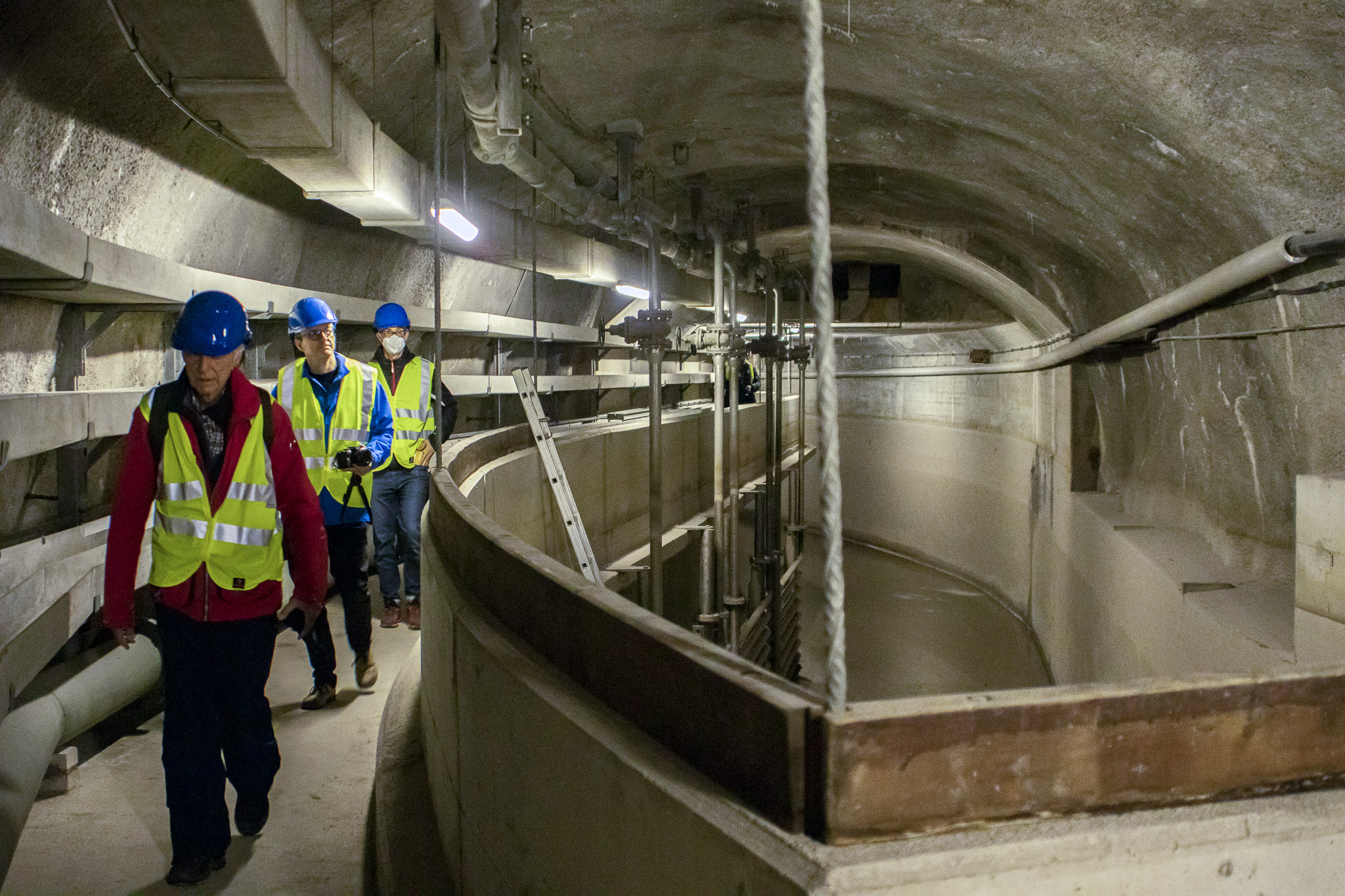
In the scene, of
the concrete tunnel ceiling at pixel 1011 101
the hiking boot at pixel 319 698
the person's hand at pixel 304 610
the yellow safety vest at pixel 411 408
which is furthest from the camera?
the yellow safety vest at pixel 411 408

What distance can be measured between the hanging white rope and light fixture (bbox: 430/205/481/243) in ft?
14.1

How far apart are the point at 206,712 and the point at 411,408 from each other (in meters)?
2.75

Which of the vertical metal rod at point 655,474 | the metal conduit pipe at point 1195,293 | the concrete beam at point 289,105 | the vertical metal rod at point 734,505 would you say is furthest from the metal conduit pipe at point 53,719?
the vertical metal rod at point 734,505

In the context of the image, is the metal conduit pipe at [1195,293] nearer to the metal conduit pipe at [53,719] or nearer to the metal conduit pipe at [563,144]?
the metal conduit pipe at [563,144]

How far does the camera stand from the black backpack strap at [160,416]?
284cm

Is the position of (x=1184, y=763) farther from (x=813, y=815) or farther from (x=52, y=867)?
(x=52, y=867)

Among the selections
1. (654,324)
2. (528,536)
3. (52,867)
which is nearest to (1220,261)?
(654,324)

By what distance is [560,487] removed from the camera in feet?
21.0

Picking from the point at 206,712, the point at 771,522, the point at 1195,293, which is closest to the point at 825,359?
the point at 206,712

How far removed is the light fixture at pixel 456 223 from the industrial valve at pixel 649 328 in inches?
51.0

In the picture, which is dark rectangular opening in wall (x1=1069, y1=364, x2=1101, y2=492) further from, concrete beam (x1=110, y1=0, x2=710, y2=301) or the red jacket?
the red jacket

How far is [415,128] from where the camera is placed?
6.56 meters

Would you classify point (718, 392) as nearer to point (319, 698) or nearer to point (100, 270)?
point (319, 698)

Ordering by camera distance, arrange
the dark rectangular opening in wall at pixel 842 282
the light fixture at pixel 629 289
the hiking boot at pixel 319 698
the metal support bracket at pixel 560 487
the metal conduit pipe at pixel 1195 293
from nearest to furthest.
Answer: the metal conduit pipe at pixel 1195 293
the hiking boot at pixel 319 698
the metal support bracket at pixel 560 487
the light fixture at pixel 629 289
the dark rectangular opening in wall at pixel 842 282
